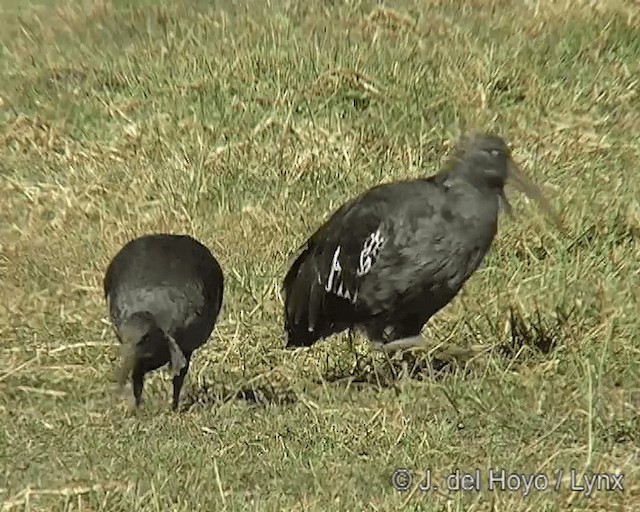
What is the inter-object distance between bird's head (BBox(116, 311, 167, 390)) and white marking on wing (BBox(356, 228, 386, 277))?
1.02 m

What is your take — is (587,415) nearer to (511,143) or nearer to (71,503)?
(71,503)

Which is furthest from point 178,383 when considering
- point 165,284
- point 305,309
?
point 305,309

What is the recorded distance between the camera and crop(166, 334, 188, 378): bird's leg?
21.3 feet

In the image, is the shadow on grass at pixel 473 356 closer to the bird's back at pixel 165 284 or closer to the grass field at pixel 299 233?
the grass field at pixel 299 233

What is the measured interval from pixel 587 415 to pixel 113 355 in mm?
3319

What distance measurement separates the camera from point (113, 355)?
7746 millimetres

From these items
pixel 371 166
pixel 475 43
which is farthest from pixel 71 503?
pixel 475 43

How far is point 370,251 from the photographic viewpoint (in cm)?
653

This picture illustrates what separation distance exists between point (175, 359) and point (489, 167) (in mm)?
1797

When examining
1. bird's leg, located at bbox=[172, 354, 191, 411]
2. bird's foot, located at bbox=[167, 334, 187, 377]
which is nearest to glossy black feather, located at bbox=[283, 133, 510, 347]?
bird's leg, located at bbox=[172, 354, 191, 411]

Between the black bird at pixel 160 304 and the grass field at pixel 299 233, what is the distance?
268 millimetres

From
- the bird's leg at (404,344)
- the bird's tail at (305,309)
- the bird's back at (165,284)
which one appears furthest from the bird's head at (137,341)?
the bird's leg at (404,344)

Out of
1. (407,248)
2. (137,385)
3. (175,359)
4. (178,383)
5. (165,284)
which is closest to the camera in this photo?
(407,248)

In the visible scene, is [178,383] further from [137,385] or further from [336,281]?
[336,281]
